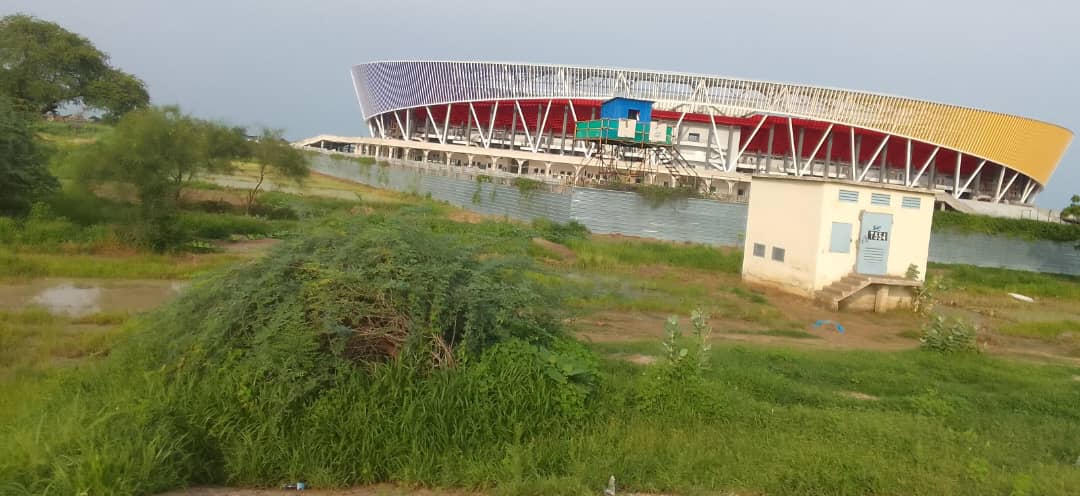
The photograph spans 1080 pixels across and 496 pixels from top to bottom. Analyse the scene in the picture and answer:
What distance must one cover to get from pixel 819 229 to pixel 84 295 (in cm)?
1596

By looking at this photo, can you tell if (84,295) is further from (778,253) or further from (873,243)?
(873,243)

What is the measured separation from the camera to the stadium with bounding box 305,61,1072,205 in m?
54.4

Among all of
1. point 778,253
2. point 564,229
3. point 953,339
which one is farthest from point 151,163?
point 953,339

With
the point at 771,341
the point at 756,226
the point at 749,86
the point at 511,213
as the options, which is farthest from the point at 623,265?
the point at 749,86

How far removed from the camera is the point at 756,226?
780 inches

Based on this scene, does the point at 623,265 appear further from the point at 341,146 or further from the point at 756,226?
the point at 341,146

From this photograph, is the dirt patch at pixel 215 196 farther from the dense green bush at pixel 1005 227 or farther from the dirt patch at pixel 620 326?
the dense green bush at pixel 1005 227

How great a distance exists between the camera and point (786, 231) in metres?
18.6

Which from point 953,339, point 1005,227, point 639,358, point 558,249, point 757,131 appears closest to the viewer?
point 639,358

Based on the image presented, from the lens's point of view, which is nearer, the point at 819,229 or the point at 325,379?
the point at 325,379

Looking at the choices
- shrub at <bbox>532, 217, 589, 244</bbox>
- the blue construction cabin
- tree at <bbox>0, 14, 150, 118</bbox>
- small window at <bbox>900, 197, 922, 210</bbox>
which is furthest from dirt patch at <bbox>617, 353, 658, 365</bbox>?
tree at <bbox>0, 14, 150, 118</bbox>

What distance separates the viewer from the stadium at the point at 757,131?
54438 millimetres

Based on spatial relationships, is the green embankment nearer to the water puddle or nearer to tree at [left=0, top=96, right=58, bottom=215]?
the water puddle

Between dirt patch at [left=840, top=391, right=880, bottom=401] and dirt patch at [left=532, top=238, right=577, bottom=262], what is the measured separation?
42.4 feet
